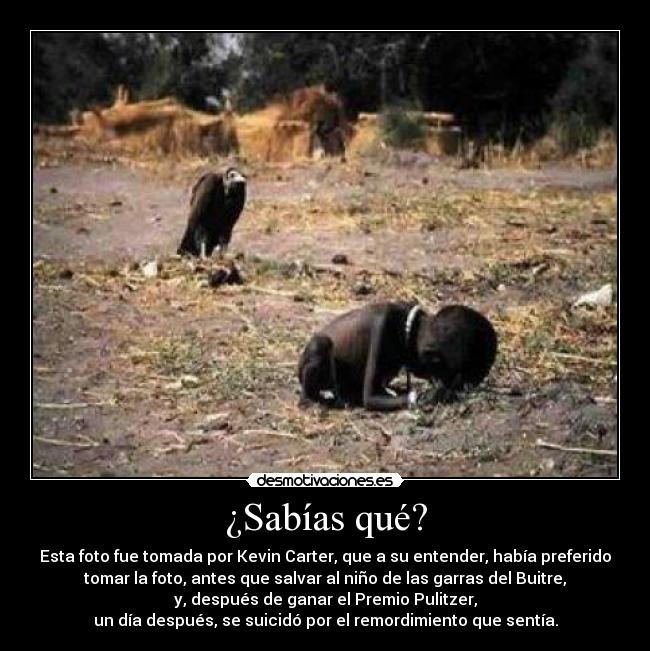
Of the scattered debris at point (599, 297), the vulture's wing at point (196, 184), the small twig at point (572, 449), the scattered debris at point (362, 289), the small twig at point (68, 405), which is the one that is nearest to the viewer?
the small twig at point (572, 449)

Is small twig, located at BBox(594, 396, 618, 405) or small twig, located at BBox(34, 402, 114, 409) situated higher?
small twig, located at BBox(594, 396, 618, 405)

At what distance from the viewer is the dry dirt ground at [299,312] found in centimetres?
Result: 541

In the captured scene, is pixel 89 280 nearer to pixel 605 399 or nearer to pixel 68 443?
pixel 68 443

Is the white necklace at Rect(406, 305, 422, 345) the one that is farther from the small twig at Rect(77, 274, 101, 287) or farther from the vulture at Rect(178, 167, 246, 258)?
the small twig at Rect(77, 274, 101, 287)

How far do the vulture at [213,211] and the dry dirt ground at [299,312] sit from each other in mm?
87

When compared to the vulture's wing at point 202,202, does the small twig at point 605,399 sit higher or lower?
lower

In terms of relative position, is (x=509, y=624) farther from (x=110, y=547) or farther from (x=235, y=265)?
(x=235, y=265)

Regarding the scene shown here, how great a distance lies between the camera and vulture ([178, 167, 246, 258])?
673 cm

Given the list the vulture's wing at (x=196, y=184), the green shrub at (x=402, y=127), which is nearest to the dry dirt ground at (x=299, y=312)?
the vulture's wing at (x=196, y=184)

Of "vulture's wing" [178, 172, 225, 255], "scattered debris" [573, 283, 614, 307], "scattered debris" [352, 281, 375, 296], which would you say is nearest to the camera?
"scattered debris" [573, 283, 614, 307]

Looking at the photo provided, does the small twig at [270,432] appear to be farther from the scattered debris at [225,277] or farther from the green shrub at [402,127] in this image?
the green shrub at [402,127]

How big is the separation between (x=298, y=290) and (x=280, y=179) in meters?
0.87

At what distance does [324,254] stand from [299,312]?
2.07 ft

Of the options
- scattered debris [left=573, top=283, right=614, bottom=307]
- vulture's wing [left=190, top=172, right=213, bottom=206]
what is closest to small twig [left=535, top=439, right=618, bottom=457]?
scattered debris [left=573, top=283, right=614, bottom=307]
